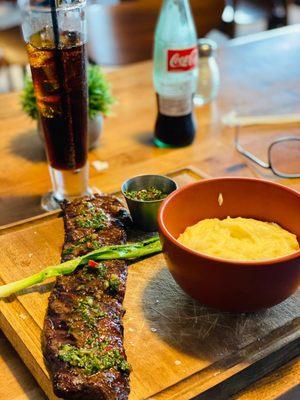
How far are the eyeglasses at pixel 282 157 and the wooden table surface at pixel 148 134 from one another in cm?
2

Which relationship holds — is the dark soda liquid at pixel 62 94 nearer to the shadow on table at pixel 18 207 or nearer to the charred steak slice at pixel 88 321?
the shadow on table at pixel 18 207

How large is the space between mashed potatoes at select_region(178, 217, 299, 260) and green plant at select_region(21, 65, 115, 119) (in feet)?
1.86

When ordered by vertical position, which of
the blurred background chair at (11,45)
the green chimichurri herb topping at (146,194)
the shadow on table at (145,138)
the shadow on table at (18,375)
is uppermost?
the green chimichurri herb topping at (146,194)

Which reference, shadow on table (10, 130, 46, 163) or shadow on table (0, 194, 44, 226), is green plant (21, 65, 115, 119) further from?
shadow on table (0, 194, 44, 226)

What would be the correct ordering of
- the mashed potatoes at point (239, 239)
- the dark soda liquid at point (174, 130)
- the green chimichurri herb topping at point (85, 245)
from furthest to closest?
the dark soda liquid at point (174, 130) → the green chimichurri herb topping at point (85, 245) → the mashed potatoes at point (239, 239)

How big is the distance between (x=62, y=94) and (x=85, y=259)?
40 cm

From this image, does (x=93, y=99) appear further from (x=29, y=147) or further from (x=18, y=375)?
(x=18, y=375)

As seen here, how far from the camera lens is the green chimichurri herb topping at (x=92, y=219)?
1041mm

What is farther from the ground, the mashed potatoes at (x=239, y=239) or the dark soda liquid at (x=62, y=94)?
the dark soda liquid at (x=62, y=94)

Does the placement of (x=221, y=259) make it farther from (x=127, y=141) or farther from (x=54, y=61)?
(x=127, y=141)

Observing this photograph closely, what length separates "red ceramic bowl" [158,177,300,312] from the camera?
80cm

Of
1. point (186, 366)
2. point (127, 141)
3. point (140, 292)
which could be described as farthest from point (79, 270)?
point (127, 141)

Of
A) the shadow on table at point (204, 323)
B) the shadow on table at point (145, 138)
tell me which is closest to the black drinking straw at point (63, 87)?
the shadow on table at point (145, 138)

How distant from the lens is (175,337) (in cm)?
85
